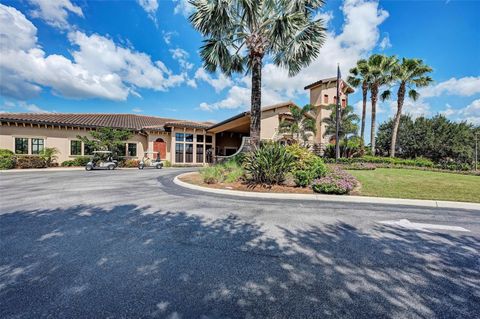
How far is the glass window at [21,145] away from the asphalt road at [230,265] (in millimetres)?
17563

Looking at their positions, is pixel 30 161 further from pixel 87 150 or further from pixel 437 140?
pixel 437 140

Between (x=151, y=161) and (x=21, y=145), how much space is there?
406 inches

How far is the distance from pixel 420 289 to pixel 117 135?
847 inches

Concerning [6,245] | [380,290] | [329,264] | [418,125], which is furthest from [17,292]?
[418,125]

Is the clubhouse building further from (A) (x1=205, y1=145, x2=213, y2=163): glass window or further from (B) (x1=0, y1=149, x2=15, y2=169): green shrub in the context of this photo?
(B) (x1=0, y1=149, x2=15, y2=169): green shrub

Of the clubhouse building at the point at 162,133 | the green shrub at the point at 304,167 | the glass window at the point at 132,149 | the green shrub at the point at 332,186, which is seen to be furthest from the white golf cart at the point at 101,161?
the green shrub at the point at 332,186

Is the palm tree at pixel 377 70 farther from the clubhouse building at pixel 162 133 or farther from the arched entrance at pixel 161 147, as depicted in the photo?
the arched entrance at pixel 161 147

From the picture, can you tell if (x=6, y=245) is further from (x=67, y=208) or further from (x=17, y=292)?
(x=67, y=208)

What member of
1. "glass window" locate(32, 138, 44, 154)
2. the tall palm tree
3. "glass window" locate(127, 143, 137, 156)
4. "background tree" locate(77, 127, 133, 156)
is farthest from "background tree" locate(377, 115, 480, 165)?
"glass window" locate(32, 138, 44, 154)

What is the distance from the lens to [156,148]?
70.6 ft

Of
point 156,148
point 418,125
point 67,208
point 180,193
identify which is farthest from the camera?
point 418,125

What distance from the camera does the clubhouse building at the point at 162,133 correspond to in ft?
57.5

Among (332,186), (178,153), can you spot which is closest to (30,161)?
(178,153)

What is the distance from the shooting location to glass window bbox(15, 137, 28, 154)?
56.7 feet
